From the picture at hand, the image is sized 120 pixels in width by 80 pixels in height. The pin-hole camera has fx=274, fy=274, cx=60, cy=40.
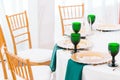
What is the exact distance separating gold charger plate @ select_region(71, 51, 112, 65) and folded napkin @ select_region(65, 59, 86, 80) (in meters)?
0.03

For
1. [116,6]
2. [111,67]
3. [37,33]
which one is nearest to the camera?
[111,67]

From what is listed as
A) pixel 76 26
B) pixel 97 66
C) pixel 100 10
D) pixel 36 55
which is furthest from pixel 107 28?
pixel 100 10

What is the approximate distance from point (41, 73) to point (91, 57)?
23.6 inches

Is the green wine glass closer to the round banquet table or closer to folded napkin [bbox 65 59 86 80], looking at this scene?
the round banquet table

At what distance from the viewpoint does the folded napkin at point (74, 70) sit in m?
1.77

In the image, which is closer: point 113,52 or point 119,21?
point 113,52

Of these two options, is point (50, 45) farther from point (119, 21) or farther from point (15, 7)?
point (119, 21)

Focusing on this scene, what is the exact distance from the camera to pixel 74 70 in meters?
1.79

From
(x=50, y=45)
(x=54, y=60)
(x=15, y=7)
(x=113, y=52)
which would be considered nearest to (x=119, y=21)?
(x=50, y=45)

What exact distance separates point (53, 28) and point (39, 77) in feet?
5.45

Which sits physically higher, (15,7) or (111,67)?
(15,7)

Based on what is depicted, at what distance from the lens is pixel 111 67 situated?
1752 millimetres

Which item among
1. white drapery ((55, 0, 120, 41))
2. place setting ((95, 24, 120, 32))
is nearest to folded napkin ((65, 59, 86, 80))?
place setting ((95, 24, 120, 32))

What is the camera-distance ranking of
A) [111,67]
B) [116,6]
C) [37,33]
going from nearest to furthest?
[111,67]
[37,33]
[116,6]
